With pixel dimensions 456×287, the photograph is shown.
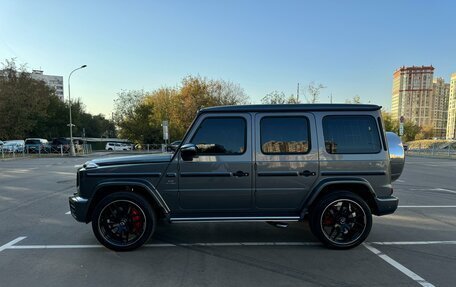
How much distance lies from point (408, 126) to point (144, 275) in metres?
92.7

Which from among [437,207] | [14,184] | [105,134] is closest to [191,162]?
[437,207]

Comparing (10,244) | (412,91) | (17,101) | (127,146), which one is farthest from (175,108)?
(412,91)

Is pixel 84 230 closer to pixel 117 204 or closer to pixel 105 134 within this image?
pixel 117 204

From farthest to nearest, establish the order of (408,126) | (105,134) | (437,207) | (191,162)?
(105,134) < (408,126) < (437,207) < (191,162)

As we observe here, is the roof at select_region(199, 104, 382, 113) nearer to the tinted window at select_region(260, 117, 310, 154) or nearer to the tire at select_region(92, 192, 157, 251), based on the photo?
the tinted window at select_region(260, 117, 310, 154)

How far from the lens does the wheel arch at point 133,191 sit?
16.3 feet

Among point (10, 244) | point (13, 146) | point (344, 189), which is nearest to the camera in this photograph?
point (344, 189)

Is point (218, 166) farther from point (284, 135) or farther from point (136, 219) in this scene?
point (136, 219)

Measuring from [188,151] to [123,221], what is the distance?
1439 millimetres

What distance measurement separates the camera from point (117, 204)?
5059 millimetres

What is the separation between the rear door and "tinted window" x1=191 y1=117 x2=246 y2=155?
9.8 inches

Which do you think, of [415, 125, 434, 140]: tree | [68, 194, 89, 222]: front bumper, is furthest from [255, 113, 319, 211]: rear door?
[415, 125, 434, 140]: tree

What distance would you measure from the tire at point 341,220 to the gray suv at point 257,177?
0.05ft

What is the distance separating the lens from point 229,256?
15.8 feet
